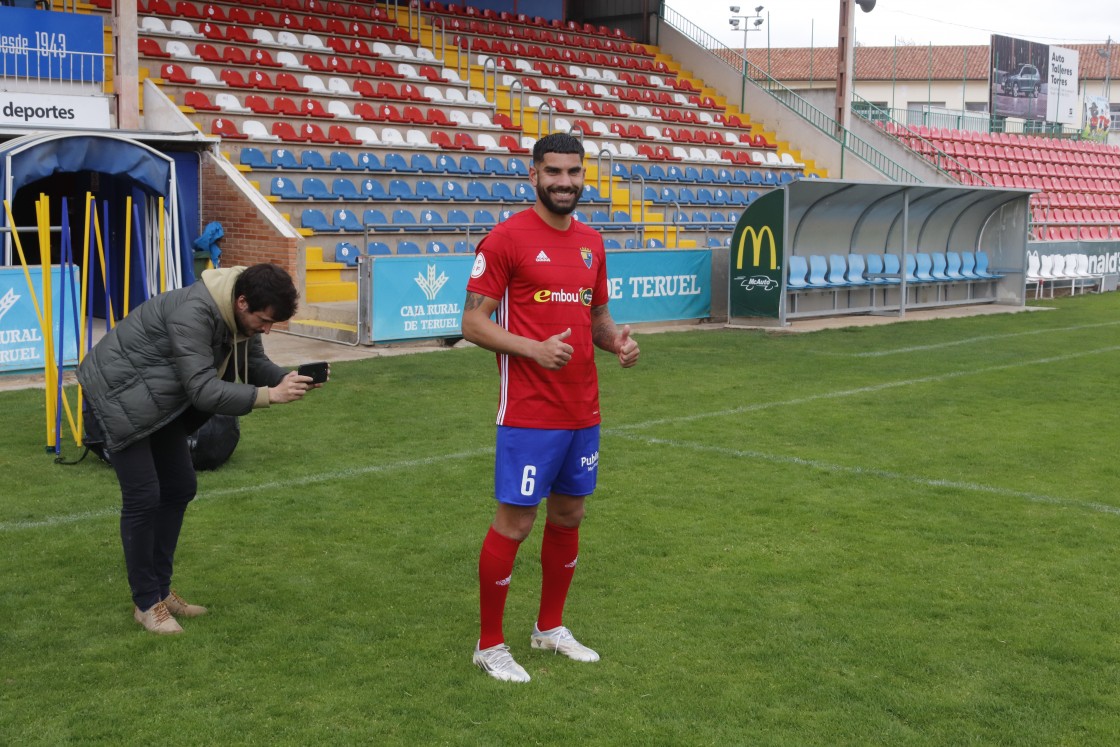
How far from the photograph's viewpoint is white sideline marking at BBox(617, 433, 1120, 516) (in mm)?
7098

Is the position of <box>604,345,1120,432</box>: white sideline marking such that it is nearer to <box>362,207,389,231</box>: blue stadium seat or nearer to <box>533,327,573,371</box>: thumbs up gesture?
<box>533,327,573,371</box>: thumbs up gesture

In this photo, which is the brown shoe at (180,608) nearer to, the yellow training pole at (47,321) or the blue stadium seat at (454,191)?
the yellow training pole at (47,321)

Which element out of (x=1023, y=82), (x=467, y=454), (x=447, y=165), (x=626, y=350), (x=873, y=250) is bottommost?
(x=467, y=454)

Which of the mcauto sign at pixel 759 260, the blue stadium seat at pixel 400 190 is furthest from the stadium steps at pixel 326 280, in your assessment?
the mcauto sign at pixel 759 260

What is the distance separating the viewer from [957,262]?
788 inches

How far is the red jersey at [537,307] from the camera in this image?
13.9 ft

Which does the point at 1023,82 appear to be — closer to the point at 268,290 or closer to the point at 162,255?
the point at 162,255

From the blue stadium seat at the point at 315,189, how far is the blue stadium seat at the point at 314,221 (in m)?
0.34

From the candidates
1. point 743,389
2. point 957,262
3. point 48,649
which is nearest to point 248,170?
point 743,389

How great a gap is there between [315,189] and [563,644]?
44.0 ft

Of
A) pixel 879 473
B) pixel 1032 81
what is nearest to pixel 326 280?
pixel 879 473

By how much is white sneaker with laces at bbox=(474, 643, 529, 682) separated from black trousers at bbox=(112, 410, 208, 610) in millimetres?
1411

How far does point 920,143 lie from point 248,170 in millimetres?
18568

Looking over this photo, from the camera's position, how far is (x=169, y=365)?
4.63 metres
